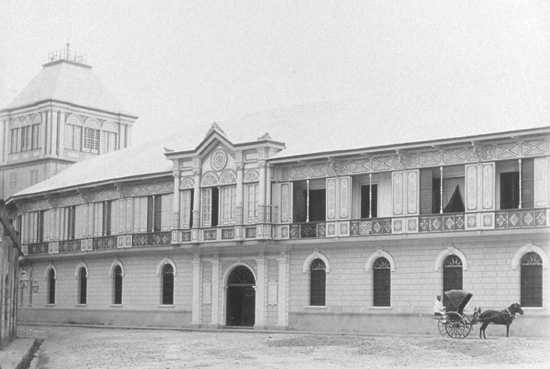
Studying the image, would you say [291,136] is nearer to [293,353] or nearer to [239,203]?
[239,203]

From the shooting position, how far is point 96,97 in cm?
7506

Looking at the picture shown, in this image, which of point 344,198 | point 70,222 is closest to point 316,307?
point 344,198

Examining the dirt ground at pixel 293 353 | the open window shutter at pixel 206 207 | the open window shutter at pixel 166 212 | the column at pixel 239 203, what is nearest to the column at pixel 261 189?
the column at pixel 239 203

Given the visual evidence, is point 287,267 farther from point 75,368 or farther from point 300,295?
point 75,368

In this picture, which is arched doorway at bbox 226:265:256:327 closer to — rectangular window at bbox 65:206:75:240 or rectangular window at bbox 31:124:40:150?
rectangular window at bbox 65:206:75:240

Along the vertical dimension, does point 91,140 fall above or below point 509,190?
above

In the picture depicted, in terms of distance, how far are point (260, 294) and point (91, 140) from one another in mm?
33221

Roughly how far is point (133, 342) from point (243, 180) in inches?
514

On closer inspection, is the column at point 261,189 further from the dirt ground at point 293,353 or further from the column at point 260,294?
the dirt ground at point 293,353

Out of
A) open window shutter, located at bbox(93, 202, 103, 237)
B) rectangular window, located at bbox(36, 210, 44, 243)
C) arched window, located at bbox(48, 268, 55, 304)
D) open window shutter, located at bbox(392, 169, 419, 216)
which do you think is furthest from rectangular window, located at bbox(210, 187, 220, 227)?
rectangular window, located at bbox(36, 210, 44, 243)

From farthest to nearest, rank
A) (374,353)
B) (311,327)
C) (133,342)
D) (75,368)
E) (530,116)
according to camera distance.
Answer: (311,327)
(530,116)
(133,342)
(374,353)
(75,368)

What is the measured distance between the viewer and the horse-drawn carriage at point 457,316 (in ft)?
107

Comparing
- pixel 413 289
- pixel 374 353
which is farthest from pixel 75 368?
pixel 413 289

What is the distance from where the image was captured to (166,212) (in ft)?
164
